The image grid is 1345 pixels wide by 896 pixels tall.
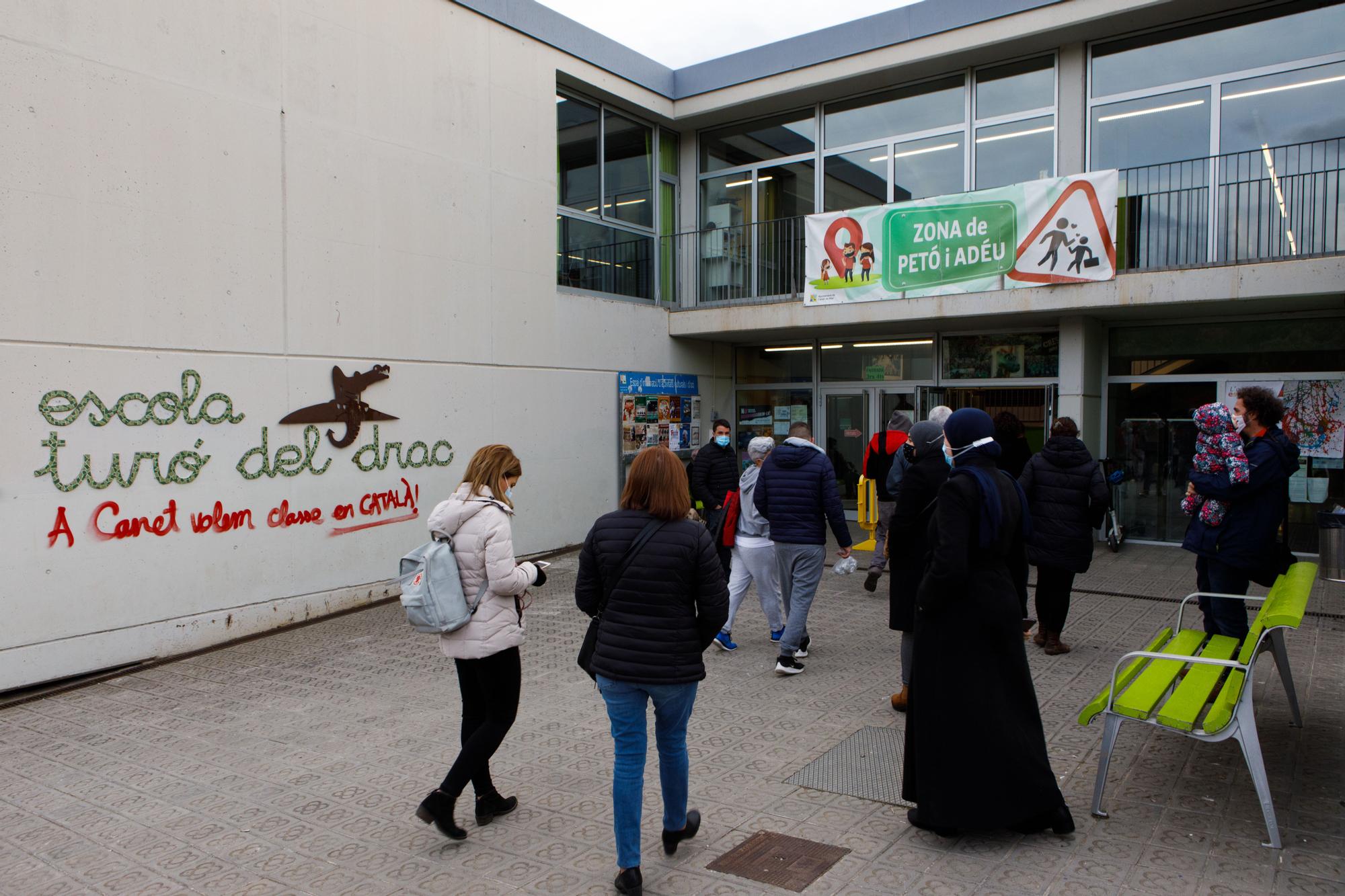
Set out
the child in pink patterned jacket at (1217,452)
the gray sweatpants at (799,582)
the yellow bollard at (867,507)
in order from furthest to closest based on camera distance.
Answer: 1. the yellow bollard at (867,507)
2. the gray sweatpants at (799,582)
3. the child in pink patterned jacket at (1217,452)

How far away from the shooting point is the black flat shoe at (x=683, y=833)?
3.81m

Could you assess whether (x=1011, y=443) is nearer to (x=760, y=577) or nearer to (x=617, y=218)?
(x=760, y=577)

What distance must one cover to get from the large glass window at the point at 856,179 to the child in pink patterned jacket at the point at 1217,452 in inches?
327

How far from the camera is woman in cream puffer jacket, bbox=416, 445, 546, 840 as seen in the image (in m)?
4.03

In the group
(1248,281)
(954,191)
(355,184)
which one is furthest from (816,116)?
(355,184)

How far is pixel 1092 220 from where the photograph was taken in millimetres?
10461

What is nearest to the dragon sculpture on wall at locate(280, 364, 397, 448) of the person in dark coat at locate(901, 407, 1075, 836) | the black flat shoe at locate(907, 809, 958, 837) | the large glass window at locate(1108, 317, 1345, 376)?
the person in dark coat at locate(901, 407, 1075, 836)

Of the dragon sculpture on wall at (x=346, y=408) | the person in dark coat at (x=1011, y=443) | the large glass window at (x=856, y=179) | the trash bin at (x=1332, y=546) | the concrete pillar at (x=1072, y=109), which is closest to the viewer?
the trash bin at (x=1332, y=546)

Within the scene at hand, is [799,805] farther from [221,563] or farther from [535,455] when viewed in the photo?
[535,455]

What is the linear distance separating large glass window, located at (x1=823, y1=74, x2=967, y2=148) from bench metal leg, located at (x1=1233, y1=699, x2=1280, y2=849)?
1035cm

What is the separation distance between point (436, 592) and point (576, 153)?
31.7 feet

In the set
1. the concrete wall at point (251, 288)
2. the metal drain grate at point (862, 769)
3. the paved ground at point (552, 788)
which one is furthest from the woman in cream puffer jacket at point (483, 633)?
the concrete wall at point (251, 288)

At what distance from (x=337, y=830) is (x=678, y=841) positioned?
1.56 metres

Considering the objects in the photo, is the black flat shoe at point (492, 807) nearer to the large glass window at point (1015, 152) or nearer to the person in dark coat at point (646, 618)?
the person in dark coat at point (646, 618)
